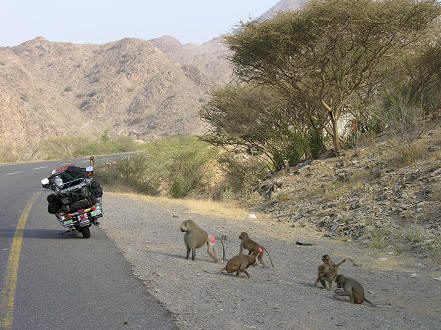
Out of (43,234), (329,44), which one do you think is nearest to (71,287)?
(43,234)

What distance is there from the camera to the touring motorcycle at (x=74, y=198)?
404 inches

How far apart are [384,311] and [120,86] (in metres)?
99.2

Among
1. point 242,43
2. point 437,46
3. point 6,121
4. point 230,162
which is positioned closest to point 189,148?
point 230,162

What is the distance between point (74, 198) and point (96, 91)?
3770 inches

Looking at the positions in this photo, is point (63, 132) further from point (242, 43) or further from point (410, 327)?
point (410, 327)

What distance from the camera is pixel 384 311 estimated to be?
20.3 ft

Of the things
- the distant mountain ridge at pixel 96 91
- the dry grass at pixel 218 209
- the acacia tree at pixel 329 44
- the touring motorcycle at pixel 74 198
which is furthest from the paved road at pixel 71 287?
the distant mountain ridge at pixel 96 91

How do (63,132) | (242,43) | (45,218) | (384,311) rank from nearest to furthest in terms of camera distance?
1. (384,311)
2. (45,218)
3. (242,43)
4. (63,132)

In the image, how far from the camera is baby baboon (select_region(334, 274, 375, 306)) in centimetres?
639

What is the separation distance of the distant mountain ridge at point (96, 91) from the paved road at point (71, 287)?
6348 centimetres

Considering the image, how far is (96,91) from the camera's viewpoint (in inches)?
→ 4038

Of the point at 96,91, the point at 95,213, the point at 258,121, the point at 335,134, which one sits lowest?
the point at 95,213

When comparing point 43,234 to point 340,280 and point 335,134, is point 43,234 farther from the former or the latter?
point 335,134

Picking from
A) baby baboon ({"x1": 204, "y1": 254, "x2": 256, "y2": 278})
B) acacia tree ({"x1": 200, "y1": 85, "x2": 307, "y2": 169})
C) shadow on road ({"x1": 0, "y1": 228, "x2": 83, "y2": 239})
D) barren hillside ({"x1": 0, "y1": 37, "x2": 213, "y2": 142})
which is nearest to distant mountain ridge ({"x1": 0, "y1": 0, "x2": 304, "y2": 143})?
barren hillside ({"x1": 0, "y1": 37, "x2": 213, "y2": 142})
